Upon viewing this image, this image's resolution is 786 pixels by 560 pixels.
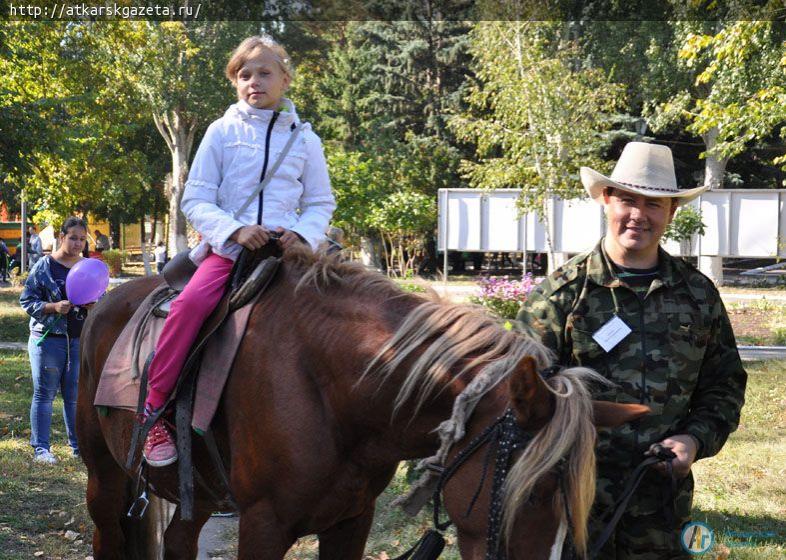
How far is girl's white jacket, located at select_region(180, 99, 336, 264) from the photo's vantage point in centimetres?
356

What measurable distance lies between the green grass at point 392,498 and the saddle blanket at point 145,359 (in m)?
1.63

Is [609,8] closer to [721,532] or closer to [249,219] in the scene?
[721,532]

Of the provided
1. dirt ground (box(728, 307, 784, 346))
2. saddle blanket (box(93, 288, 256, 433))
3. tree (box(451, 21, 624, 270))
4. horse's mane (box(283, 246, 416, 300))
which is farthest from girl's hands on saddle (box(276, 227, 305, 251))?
tree (box(451, 21, 624, 270))

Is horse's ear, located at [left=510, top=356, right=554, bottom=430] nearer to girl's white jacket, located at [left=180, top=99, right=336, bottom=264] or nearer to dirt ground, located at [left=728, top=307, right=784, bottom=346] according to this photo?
girl's white jacket, located at [left=180, top=99, right=336, bottom=264]

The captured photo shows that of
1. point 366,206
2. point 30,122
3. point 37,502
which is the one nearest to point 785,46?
point 37,502

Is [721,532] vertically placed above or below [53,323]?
below

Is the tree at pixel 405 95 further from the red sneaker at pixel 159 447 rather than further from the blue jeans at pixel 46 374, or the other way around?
the red sneaker at pixel 159 447

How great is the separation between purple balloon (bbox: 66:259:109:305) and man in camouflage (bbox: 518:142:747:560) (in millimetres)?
5050

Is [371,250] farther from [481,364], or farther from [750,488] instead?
[481,364]

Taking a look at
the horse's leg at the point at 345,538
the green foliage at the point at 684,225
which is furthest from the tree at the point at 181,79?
the horse's leg at the point at 345,538

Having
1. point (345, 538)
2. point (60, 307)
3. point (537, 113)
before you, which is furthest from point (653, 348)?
point (537, 113)

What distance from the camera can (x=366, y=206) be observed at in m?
30.7

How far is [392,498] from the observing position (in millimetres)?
6762

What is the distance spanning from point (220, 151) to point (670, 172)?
1718 mm
